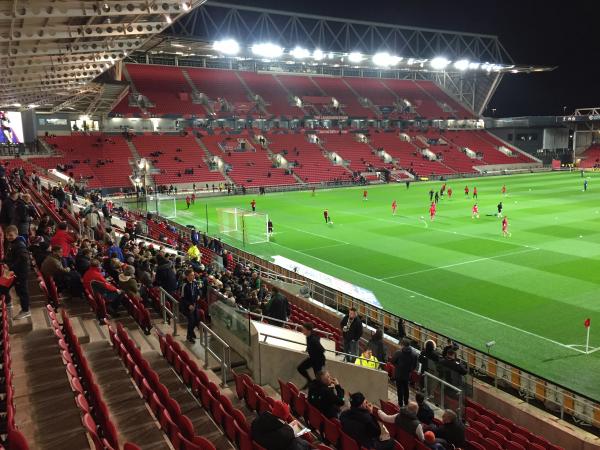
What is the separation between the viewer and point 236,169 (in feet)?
201

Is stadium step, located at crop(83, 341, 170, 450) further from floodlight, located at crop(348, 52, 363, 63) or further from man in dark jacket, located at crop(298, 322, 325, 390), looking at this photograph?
floodlight, located at crop(348, 52, 363, 63)

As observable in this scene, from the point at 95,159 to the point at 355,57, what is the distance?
38.7 meters

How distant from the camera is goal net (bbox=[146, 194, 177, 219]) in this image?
3903 centimetres

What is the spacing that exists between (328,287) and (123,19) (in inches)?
460

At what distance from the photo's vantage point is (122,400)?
7.43 meters

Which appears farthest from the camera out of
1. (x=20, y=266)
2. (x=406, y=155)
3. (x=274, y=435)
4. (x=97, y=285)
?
(x=406, y=155)

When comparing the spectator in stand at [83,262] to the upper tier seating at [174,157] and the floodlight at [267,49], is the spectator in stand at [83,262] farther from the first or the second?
the floodlight at [267,49]

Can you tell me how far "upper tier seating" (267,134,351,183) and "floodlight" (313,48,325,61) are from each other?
35.8ft

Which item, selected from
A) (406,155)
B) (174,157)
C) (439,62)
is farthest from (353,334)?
(439,62)

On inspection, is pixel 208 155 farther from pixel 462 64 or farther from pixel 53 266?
pixel 53 266

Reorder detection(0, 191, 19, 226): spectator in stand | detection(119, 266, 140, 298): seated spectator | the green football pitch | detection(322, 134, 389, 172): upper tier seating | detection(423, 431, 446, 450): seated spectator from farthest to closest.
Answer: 1. detection(322, 134, 389, 172): upper tier seating
2. the green football pitch
3. detection(0, 191, 19, 226): spectator in stand
4. detection(119, 266, 140, 298): seated spectator
5. detection(423, 431, 446, 450): seated spectator

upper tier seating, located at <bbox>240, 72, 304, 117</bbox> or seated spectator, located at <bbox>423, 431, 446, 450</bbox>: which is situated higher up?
upper tier seating, located at <bbox>240, 72, 304, 117</bbox>

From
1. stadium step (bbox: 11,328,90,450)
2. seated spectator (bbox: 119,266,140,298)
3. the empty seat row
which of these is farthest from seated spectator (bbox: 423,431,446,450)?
seated spectator (bbox: 119,266,140,298)

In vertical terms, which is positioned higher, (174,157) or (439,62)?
(439,62)
